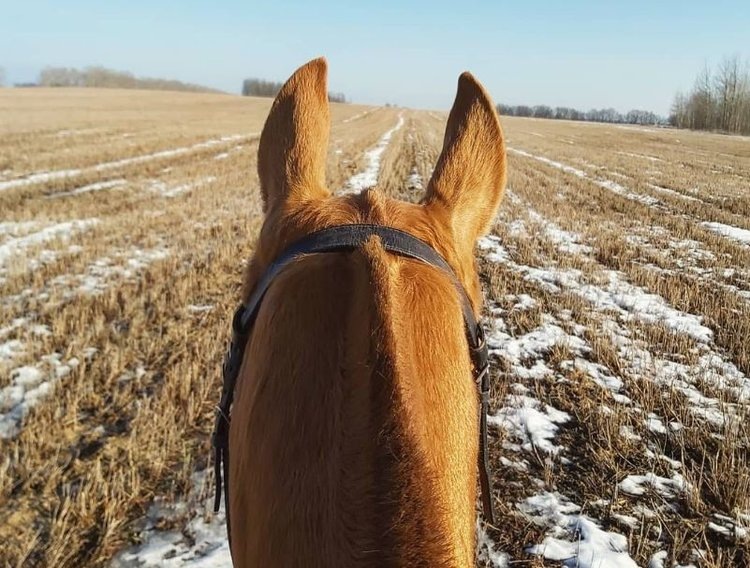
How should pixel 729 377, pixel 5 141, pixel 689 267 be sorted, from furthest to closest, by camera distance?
1. pixel 5 141
2. pixel 689 267
3. pixel 729 377

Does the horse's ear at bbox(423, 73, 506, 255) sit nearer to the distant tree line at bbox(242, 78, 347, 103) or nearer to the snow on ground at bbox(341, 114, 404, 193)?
the snow on ground at bbox(341, 114, 404, 193)

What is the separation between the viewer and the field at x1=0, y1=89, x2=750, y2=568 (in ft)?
9.76

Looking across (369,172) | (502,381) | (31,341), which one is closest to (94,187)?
(369,172)

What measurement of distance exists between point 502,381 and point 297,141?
3743mm

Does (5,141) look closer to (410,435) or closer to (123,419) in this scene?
(123,419)

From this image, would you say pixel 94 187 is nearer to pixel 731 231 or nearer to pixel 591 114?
pixel 731 231

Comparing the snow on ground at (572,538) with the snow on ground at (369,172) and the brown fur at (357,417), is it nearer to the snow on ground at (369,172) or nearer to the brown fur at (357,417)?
the brown fur at (357,417)

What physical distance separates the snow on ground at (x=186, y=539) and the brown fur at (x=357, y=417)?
6.85ft

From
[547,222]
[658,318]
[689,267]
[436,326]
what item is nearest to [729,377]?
[658,318]

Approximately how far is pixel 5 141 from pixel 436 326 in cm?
2696

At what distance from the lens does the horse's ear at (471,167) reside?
142 cm

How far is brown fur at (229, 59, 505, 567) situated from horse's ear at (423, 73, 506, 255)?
0.26 m

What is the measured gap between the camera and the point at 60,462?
347 centimetres

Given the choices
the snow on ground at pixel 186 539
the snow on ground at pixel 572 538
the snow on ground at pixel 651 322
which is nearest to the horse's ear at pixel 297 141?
→ the snow on ground at pixel 186 539
